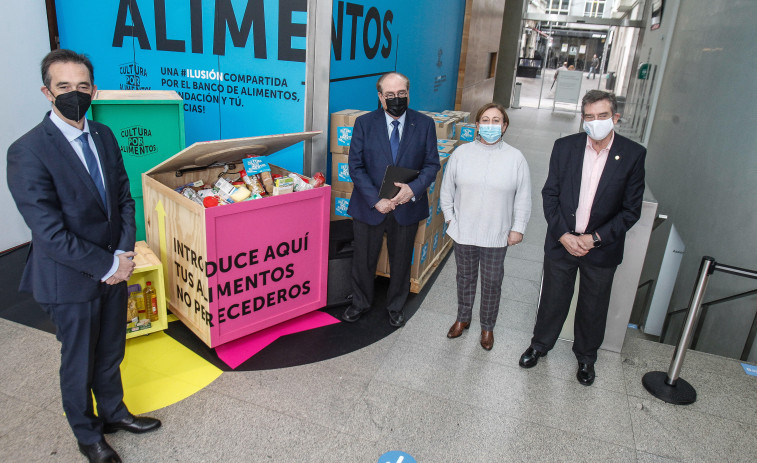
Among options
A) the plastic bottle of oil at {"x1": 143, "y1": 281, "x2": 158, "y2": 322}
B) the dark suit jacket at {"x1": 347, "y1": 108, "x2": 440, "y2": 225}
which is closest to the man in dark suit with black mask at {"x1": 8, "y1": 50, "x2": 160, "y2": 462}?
the plastic bottle of oil at {"x1": 143, "y1": 281, "x2": 158, "y2": 322}

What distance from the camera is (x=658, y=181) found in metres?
7.85

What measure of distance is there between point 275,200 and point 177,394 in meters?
1.22

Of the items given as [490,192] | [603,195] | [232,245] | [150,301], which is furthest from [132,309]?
[603,195]

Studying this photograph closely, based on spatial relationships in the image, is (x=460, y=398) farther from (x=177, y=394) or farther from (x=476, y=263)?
(x=177, y=394)

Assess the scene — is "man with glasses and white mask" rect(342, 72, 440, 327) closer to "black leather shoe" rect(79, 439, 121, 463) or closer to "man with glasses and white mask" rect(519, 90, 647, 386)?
"man with glasses and white mask" rect(519, 90, 647, 386)

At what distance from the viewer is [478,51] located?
32.1ft

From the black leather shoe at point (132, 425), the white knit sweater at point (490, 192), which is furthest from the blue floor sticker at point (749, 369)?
the black leather shoe at point (132, 425)

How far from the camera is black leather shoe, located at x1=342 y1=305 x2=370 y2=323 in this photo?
3.63 m

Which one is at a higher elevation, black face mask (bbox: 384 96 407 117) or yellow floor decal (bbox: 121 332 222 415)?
black face mask (bbox: 384 96 407 117)

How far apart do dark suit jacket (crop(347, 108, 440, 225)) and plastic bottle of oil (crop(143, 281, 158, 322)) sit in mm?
1413

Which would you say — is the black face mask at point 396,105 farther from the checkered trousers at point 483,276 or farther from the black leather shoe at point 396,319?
the black leather shoe at point 396,319

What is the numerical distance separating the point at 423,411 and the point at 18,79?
4.33 m

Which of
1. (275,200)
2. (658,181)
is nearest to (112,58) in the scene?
(275,200)

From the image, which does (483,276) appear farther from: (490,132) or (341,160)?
(341,160)
